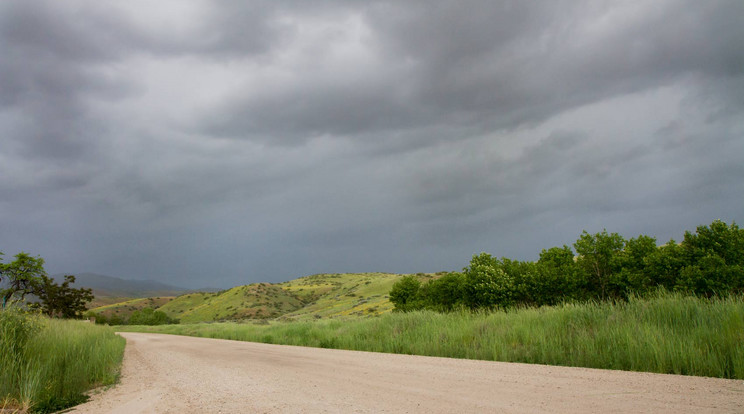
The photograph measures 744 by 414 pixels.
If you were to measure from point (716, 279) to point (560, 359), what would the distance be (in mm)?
33029

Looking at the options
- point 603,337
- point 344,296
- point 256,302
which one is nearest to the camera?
point 603,337

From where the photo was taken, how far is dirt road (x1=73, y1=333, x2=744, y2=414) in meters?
6.14

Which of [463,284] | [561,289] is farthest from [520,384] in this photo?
[561,289]

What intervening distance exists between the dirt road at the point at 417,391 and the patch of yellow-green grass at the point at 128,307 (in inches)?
4772

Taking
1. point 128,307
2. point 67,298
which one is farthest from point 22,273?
point 128,307

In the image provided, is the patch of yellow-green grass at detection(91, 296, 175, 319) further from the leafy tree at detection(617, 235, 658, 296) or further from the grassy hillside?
the leafy tree at detection(617, 235, 658, 296)

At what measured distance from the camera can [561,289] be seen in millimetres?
37500

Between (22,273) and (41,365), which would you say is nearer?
(41,365)

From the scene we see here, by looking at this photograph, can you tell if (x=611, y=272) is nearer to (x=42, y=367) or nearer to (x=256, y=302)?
(x=42, y=367)

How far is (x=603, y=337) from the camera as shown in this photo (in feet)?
34.8

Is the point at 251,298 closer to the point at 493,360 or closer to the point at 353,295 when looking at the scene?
the point at 353,295

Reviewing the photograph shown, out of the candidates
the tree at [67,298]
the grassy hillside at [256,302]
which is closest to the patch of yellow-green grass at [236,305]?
the grassy hillside at [256,302]

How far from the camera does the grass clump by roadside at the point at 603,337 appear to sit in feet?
27.8

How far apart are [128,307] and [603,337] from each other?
473 feet
